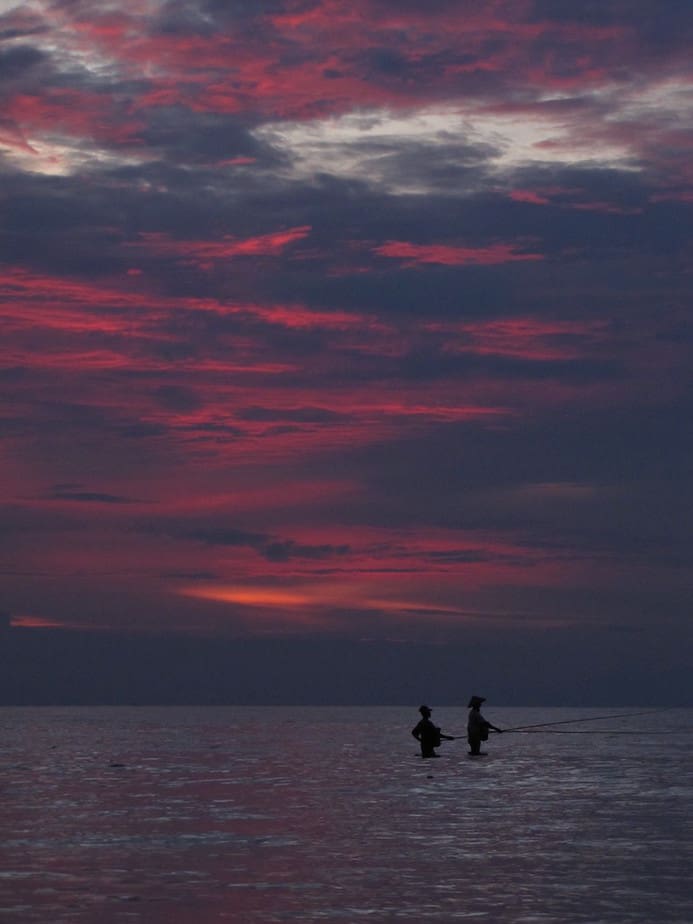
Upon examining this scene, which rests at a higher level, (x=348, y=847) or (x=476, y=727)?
(x=476, y=727)

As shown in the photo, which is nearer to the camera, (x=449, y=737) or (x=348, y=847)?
(x=348, y=847)

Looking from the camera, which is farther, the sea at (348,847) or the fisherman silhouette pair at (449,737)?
the fisherman silhouette pair at (449,737)

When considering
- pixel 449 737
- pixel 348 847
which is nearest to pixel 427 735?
pixel 449 737

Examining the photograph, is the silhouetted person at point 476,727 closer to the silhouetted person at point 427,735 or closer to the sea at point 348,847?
the silhouetted person at point 427,735

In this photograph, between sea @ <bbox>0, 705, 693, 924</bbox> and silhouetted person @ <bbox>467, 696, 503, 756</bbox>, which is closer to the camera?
sea @ <bbox>0, 705, 693, 924</bbox>

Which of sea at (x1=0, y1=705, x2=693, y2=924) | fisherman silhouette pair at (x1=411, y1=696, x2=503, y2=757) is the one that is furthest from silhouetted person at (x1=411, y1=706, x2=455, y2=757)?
sea at (x1=0, y1=705, x2=693, y2=924)

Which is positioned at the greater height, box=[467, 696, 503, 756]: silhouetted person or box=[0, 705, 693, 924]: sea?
box=[467, 696, 503, 756]: silhouetted person

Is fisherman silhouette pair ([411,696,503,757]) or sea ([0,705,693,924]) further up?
fisherman silhouette pair ([411,696,503,757])

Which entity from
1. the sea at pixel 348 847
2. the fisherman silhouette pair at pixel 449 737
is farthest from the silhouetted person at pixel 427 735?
the sea at pixel 348 847

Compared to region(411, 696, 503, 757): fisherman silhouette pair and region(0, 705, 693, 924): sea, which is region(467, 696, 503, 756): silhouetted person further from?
region(0, 705, 693, 924): sea

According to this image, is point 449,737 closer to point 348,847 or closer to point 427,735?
point 427,735

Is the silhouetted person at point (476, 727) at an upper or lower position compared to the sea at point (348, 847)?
upper

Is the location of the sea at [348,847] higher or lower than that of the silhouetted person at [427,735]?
lower

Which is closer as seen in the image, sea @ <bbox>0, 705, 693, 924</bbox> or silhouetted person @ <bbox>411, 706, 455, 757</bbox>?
sea @ <bbox>0, 705, 693, 924</bbox>
